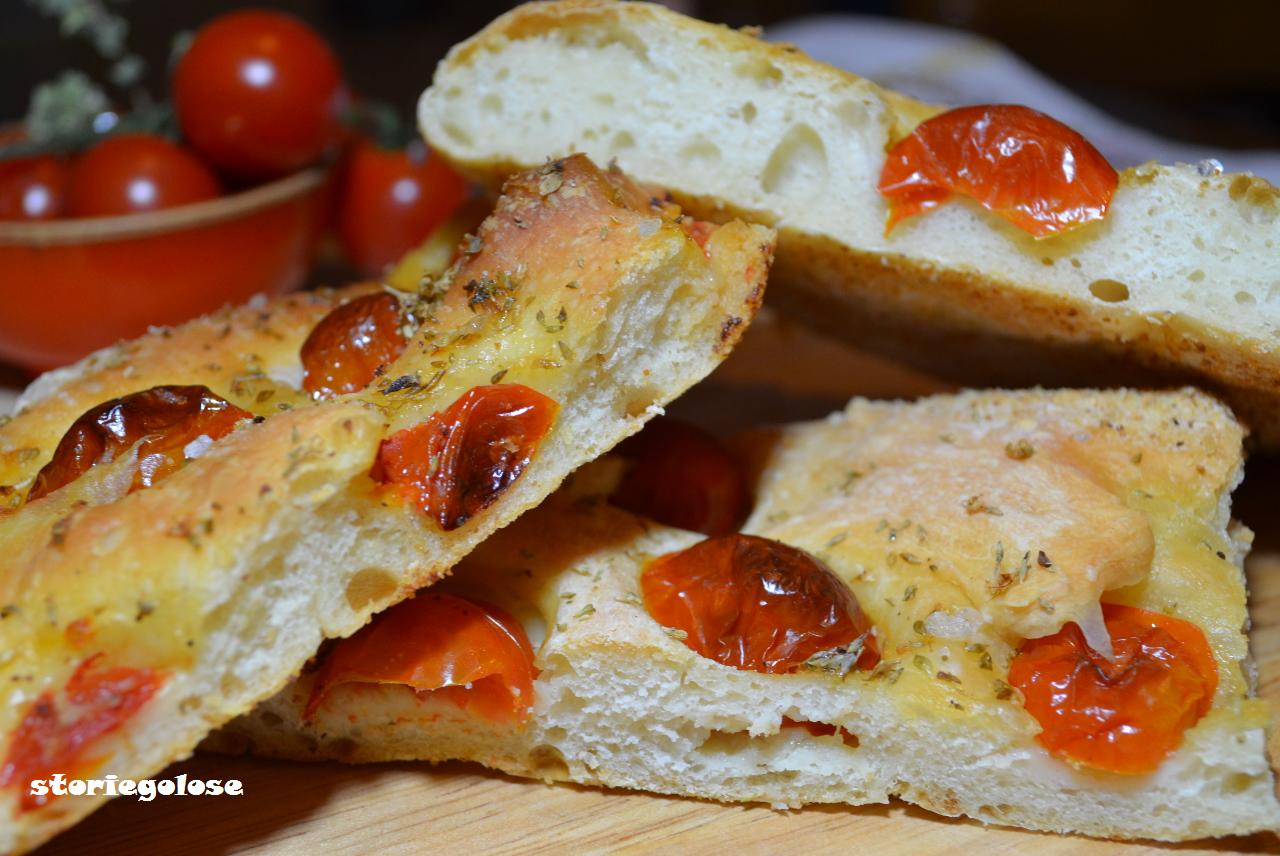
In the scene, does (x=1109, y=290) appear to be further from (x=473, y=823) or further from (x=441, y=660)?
(x=473, y=823)

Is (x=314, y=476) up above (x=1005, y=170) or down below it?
below

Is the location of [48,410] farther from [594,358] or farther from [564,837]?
[564,837]

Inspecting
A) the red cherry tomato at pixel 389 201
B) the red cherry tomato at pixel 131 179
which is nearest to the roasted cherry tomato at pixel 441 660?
the red cherry tomato at pixel 131 179

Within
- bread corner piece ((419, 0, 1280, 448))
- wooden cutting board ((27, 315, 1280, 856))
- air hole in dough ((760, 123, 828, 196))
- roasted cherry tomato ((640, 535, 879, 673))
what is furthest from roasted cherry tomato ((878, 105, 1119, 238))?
wooden cutting board ((27, 315, 1280, 856))

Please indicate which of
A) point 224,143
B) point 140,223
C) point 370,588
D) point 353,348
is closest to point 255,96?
point 224,143

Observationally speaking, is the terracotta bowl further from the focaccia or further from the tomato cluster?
the focaccia

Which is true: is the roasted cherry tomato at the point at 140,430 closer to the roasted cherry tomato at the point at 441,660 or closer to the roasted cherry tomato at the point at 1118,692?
the roasted cherry tomato at the point at 441,660
